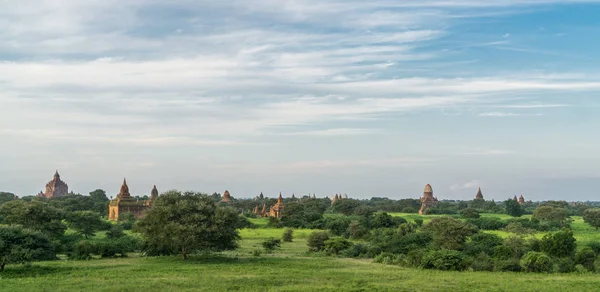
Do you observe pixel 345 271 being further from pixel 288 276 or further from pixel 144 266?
pixel 144 266

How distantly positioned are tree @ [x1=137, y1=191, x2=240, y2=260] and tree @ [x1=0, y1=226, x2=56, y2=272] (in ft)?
27.7

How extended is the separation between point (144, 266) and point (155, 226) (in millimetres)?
5270

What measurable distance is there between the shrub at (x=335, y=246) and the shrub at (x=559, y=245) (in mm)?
19505

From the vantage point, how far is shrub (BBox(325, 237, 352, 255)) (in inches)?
2352

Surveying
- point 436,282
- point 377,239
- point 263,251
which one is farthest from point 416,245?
point 436,282

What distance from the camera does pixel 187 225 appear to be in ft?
154

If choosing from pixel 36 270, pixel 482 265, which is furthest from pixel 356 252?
pixel 36 270

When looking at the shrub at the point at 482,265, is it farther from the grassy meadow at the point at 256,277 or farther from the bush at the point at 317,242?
the bush at the point at 317,242

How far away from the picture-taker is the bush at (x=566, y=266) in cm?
4581

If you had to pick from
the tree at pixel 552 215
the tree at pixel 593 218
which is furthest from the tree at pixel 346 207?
the tree at pixel 593 218

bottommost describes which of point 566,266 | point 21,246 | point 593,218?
point 566,266

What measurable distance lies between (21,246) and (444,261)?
3215 centimetres

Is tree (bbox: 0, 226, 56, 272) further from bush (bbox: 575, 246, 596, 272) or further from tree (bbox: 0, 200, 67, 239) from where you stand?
bush (bbox: 575, 246, 596, 272)

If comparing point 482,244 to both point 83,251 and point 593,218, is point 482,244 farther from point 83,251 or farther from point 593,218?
point 593,218
